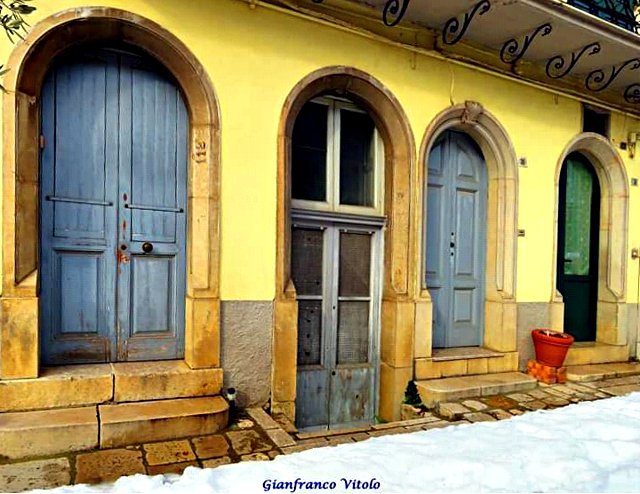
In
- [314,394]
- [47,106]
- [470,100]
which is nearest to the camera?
→ [47,106]

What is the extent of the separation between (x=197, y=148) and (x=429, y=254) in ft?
9.59

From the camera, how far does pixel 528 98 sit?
19.6 feet

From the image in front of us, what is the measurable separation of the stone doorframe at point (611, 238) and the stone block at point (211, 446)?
5.79 metres

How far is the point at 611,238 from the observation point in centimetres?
690

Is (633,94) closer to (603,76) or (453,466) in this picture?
(603,76)

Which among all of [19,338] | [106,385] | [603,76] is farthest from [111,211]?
[603,76]

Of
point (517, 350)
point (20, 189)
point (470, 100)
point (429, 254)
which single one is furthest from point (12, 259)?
point (517, 350)

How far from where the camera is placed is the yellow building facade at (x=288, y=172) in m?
3.63

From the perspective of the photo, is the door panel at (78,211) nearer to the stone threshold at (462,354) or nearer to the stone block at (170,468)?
the stone block at (170,468)

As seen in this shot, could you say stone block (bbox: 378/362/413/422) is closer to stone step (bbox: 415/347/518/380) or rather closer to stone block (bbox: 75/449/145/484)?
stone step (bbox: 415/347/518/380)

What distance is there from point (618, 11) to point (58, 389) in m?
7.74

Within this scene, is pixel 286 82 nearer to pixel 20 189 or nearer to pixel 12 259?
pixel 20 189

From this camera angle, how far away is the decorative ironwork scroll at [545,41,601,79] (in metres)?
5.58

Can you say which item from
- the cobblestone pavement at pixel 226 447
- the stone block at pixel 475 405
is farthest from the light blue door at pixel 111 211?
the stone block at pixel 475 405
